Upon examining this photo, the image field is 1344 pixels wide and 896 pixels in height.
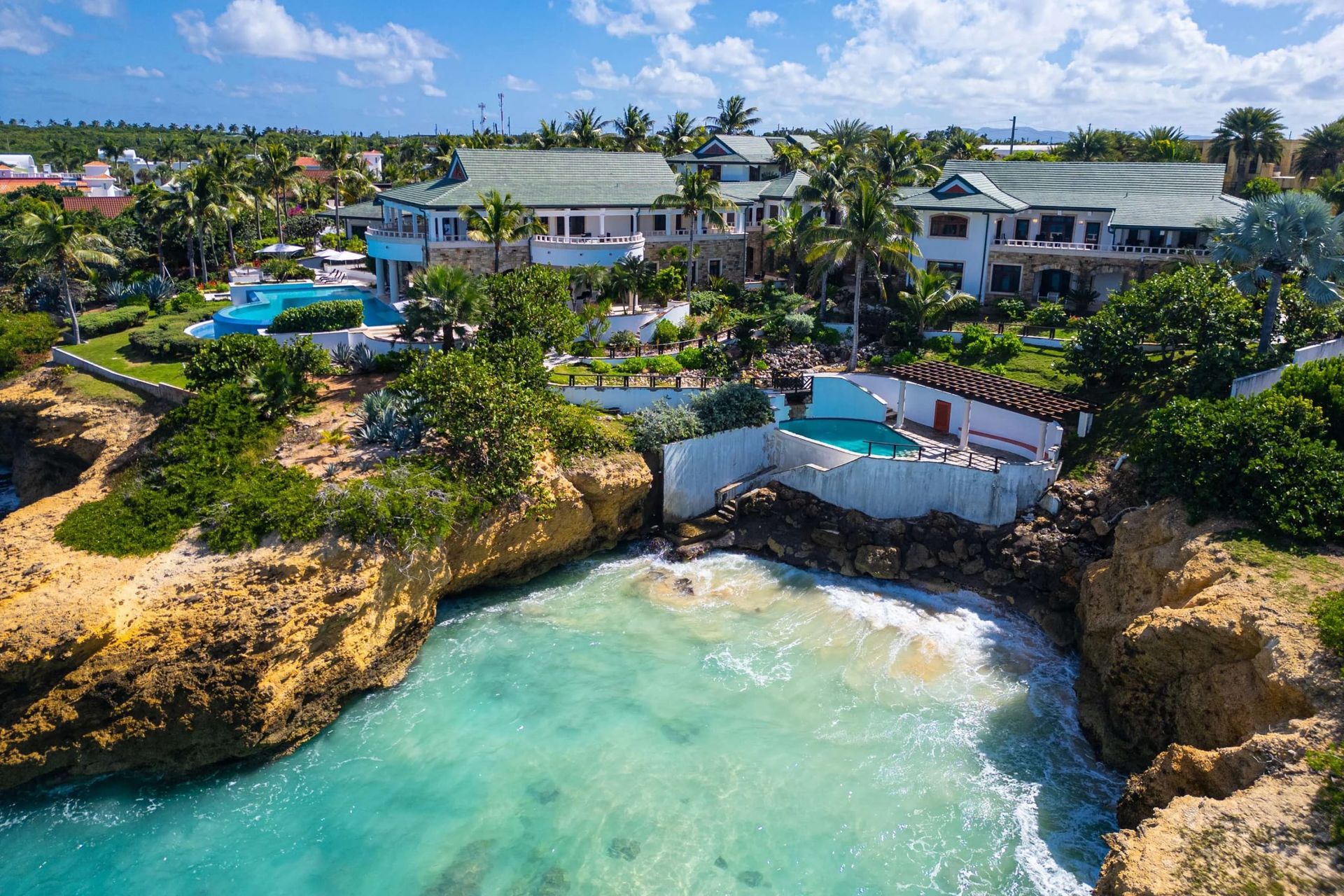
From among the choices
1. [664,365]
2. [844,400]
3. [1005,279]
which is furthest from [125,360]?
[1005,279]

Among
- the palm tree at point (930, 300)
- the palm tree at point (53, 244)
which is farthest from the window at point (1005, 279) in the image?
the palm tree at point (53, 244)

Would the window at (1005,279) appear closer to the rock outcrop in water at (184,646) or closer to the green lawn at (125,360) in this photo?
the rock outcrop in water at (184,646)

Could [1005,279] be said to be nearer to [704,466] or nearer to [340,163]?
[704,466]

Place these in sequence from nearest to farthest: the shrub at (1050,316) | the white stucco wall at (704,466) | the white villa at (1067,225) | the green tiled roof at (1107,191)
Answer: the white stucco wall at (704,466) < the shrub at (1050,316) < the white villa at (1067,225) < the green tiled roof at (1107,191)

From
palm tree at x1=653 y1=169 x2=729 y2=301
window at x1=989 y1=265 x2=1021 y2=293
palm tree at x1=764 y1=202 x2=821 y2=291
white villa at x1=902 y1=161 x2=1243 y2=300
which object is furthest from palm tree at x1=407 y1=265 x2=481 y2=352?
window at x1=989 y1=265 x2=1021 y2=293

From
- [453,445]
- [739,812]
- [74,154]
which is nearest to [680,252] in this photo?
[453,445]

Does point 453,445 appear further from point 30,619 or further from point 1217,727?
point 1217,727
